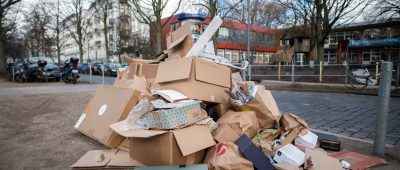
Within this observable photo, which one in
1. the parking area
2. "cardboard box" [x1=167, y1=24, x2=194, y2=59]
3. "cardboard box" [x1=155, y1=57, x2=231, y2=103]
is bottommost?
the parking area

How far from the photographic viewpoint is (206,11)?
60.5ft

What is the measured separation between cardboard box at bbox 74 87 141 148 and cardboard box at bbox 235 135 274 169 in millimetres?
1652

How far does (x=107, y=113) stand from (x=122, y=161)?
3.89ft

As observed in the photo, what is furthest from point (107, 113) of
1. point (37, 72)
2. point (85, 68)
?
point (85, 68)

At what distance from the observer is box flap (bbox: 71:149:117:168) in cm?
279

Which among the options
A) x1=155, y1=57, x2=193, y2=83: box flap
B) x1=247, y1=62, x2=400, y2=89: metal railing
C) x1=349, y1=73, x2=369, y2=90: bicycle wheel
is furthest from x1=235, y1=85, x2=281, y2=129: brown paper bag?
x1=349, y1=73, x2=369, y2=90: bicycle wheel

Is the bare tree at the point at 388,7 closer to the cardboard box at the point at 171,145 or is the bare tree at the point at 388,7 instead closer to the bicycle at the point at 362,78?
the bicycle at the point at 362,78

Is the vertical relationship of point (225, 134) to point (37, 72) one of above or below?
below

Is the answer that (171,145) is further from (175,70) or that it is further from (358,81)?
(358,81)

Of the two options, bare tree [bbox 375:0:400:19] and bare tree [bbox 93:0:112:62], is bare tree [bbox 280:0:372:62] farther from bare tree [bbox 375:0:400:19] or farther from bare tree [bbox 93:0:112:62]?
bare tree [bbox 93:0:112:62]

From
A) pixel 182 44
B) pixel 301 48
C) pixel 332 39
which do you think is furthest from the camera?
pixel 332 39

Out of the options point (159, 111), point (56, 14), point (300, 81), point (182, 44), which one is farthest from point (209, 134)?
point (56, 14)

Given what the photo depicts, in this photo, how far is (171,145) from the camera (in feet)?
8.12

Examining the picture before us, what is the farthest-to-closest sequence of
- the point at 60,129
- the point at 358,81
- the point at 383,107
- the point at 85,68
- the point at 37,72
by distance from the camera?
the point at 85,68
the point at 37,72
the point at 358,81
the point at 60,129
the point at 383,107
